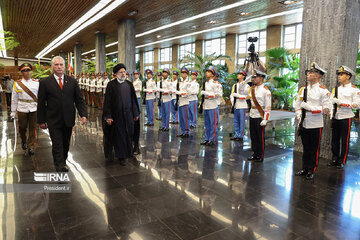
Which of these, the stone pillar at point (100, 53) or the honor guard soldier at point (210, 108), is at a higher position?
the stone pillar at point (100, 53)

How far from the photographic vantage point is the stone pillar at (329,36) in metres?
4.59

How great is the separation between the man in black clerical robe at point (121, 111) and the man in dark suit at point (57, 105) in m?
A: 0.67

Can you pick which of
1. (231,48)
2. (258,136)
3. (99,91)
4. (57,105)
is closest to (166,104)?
(258,136)

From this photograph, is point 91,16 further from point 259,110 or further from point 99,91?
point 259,110

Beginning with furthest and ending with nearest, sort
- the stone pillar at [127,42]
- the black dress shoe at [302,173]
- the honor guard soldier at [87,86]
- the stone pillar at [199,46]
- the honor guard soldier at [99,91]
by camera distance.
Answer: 1. the stone pillar at [199,46]
2. the honor guard soldier at [87,86]
3. the honor guard soldier at [99,91]
4. the stone pillar at [127,42]
5. the black dress shoe at [302,173]

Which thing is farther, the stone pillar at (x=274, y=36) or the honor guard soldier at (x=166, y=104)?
the stone pillar at (x=274, y=36)

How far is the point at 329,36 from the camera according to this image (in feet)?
15.6

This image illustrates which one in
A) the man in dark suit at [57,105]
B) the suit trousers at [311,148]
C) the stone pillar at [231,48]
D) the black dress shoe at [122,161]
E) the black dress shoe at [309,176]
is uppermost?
the stone pillar at [231,48]

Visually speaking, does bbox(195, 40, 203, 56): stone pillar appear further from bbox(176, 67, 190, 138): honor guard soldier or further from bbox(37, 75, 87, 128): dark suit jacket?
bbox(37, 75, 87, 128): dark suit jacket

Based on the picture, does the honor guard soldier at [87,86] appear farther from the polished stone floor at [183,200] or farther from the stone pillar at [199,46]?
the stone pillar at [199,46]

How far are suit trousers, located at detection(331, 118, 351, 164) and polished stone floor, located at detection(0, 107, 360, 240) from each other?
10.1 inches

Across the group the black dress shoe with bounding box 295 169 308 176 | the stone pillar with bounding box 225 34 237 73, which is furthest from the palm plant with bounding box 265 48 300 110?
the black dress shoe with bounding box 295 169 308 176

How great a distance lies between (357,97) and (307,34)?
167 centimetres

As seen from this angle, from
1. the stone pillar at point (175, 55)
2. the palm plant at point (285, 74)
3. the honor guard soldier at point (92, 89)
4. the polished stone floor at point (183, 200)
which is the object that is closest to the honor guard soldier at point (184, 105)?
the polished stone floor at point (183, 200)
